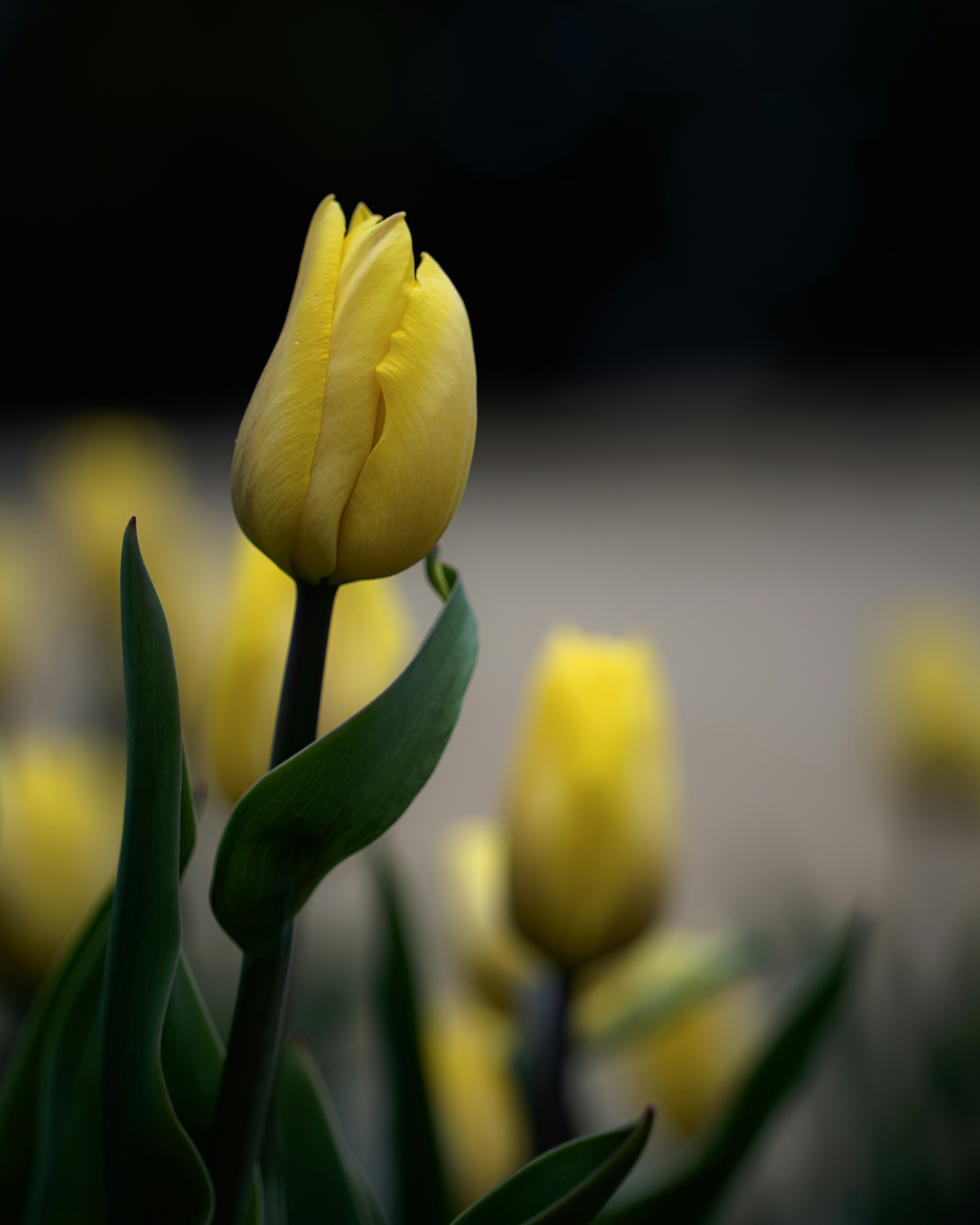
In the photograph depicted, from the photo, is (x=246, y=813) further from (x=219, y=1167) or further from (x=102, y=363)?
(x=102, y=363)

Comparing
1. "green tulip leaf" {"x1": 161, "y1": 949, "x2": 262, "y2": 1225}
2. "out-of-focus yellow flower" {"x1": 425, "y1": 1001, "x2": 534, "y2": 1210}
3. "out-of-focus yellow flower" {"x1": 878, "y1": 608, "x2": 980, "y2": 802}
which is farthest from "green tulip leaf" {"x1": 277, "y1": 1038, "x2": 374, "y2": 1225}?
"out-of-focus yellow flower" {"x1": 878, "y1": 608, "x2": 980, "y2": 802}

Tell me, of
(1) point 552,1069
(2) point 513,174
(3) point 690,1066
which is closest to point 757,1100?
(1) point 552,1069

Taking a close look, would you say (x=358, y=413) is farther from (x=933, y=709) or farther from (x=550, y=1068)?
(x=933, y=709)

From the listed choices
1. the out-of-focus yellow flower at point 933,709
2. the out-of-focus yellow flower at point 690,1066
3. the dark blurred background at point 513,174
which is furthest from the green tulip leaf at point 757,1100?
the dark blurred background at point 513,174

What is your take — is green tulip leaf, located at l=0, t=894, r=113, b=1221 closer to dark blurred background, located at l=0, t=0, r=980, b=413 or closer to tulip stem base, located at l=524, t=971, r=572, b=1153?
tulip stem base, located at l=524, t=971, r=572, b=1153

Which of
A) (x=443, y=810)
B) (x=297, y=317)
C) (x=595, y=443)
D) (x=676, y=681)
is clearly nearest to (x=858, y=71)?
(x=595, y=443)

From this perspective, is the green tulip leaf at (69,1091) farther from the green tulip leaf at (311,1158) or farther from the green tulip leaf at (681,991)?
the green tulip leaf at (681,991)

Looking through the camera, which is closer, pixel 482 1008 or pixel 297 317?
pixel 297 317
